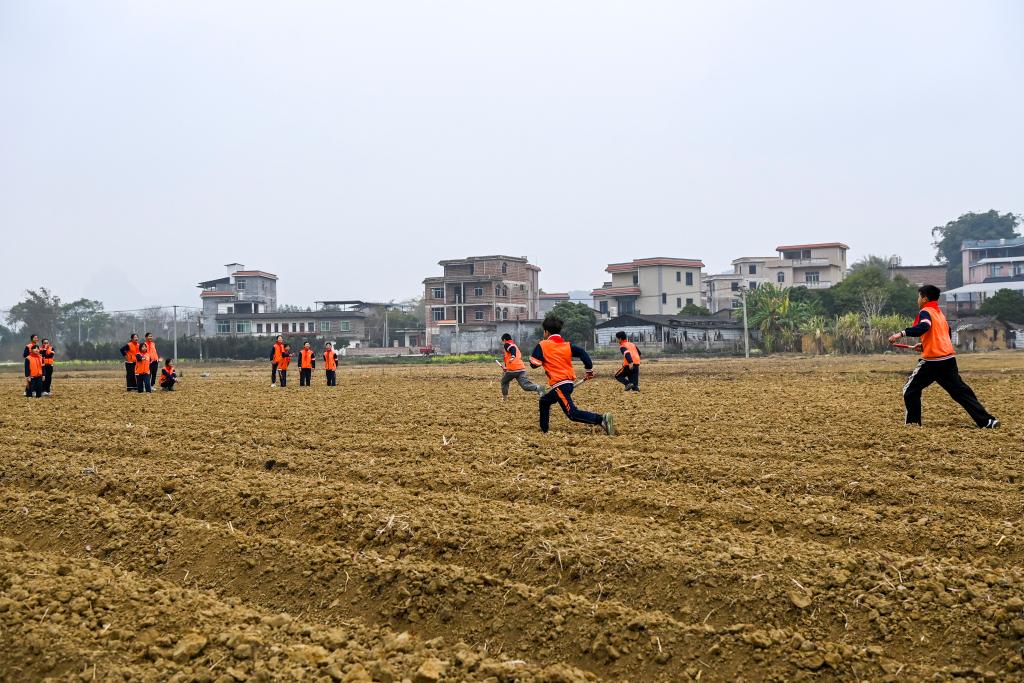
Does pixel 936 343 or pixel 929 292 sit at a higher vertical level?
pixel 929 292

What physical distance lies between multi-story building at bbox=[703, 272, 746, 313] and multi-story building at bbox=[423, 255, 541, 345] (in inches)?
759

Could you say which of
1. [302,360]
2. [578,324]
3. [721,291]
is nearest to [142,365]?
[302,360]

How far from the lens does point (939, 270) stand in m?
77.7

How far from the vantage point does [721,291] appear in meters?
82.2

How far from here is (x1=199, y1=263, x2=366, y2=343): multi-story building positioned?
72.5 meters

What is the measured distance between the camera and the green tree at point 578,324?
192 ft

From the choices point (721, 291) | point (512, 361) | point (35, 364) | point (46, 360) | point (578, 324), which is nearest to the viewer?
point (512, 361)

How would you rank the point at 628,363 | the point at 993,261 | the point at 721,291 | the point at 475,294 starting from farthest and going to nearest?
1. the point at 721,291
2. the point at 993,261
3. the point at 475,294
4. the point at 628,363

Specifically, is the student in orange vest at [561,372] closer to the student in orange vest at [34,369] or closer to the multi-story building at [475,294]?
the student in orange vest at [34,369]

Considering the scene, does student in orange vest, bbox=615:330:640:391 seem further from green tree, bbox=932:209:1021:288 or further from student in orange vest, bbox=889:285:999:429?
green tree, bbox=932:209:1021:288

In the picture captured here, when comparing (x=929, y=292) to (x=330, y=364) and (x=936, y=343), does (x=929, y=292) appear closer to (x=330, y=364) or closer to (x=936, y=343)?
(x=936, y=343)

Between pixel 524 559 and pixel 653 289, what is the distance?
2693 inches

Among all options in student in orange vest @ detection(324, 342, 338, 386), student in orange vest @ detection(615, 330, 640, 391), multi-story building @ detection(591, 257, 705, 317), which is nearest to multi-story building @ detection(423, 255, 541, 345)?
multi-story building @ detection(591, 257, 705, 317)

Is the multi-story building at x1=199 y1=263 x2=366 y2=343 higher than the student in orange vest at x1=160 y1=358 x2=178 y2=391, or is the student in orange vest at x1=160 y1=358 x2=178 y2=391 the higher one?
the multi-story building at x1=199 y1=263 x2=366 y2=343
